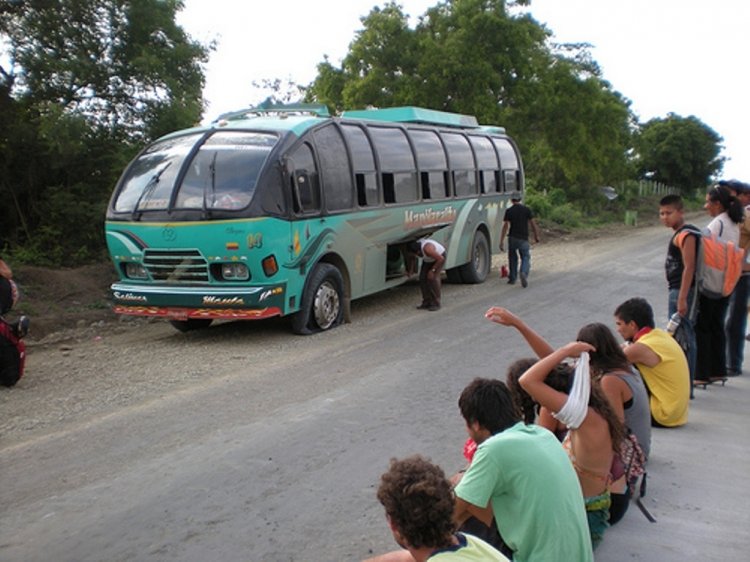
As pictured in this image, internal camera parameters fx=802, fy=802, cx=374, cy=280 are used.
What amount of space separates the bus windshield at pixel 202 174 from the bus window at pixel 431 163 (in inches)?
168

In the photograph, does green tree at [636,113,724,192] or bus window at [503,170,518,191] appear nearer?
bus window at [503,170,518,191]

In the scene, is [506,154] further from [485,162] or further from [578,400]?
[578,400]

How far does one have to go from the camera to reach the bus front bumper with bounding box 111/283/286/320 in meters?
9.89

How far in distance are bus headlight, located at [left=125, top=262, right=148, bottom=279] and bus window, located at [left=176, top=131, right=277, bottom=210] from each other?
104cm

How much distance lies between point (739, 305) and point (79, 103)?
12468 mm

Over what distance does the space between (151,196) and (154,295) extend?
1332 mm

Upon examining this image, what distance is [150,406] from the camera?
733 cm

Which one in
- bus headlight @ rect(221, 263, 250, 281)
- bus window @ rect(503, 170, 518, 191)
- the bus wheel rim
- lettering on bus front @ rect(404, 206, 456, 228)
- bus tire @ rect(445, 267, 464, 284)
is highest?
bus window @ rect(503, 170, 518, 191)

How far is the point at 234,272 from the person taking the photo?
398 inches

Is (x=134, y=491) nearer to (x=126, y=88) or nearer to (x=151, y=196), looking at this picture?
(x=151, y=196)

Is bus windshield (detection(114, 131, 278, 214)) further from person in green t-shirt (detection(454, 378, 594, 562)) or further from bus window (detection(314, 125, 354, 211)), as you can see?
person in green t-shirt (detection(454, 378, 594, 562))

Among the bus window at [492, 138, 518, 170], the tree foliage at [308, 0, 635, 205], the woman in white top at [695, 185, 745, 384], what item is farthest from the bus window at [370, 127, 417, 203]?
the tree foliage at [308, 0, 635, 205]

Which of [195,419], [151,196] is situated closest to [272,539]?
[195,419]

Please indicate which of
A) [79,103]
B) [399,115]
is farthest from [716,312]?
[79,103]
